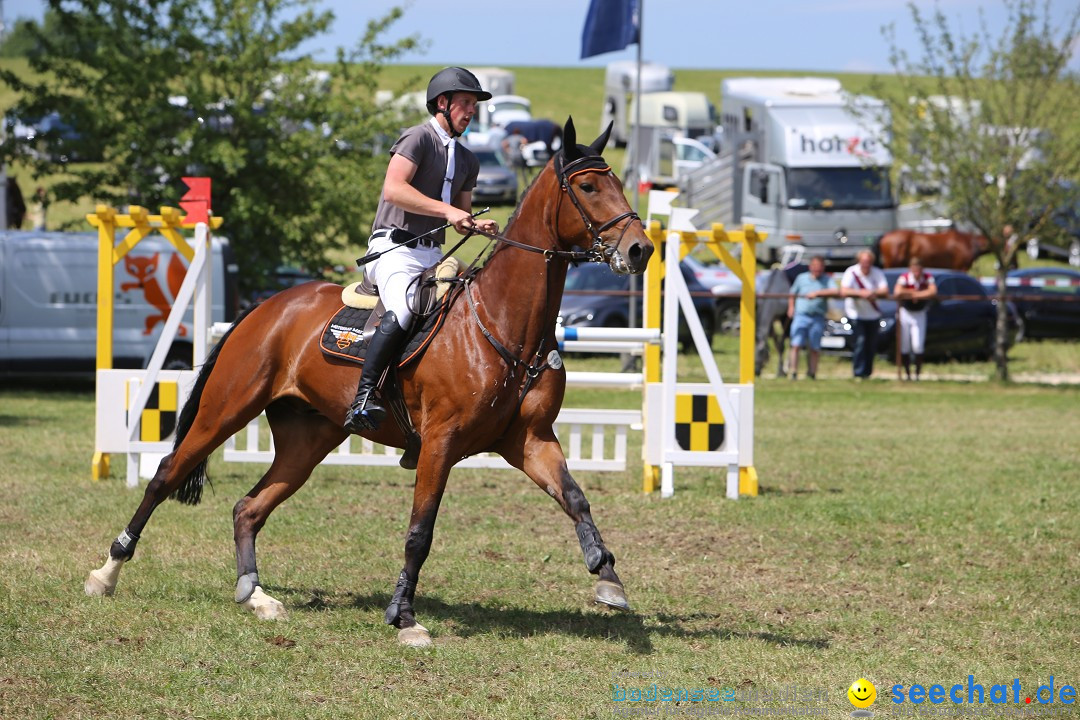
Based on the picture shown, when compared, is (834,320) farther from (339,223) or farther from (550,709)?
(550,709)

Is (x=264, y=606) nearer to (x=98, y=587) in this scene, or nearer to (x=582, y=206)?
(x=98, y=587)

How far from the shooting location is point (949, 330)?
2334cm

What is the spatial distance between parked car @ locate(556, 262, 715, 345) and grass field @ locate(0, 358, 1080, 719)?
29.9 ft

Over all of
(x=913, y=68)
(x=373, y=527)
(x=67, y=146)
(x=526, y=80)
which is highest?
(x=526, y=80)

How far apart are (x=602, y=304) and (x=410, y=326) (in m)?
15.6

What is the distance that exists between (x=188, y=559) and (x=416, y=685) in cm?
302

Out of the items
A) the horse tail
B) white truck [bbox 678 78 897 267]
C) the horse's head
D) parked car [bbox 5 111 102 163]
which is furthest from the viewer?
white truck [bbox 678 78 897 267]

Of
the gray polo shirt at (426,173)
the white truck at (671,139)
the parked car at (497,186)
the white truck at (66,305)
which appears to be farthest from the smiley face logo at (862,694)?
the parked car at (497,186)

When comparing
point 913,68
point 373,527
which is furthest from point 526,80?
point 373,527

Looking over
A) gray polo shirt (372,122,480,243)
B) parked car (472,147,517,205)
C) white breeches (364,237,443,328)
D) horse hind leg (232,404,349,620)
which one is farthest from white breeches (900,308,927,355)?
parked car (472,147,517,205)

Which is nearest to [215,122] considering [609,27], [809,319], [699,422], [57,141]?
[57,141]

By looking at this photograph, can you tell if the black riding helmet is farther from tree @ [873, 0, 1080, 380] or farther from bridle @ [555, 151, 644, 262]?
tree @ [873, 0, 1080, 380]

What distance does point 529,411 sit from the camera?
21.6 ft

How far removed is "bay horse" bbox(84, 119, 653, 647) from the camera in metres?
6.29
